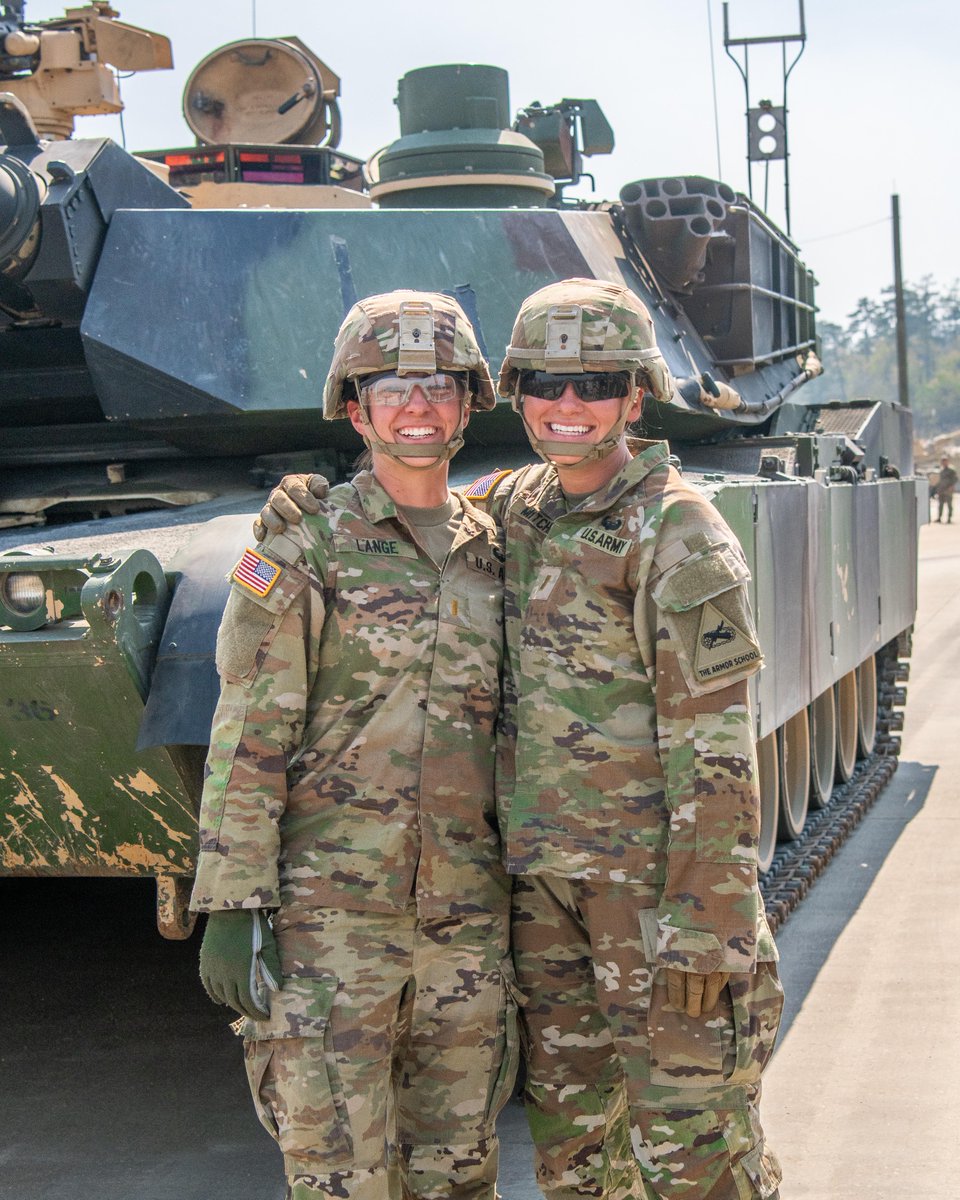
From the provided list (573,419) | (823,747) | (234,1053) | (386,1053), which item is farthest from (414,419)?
(823,747)

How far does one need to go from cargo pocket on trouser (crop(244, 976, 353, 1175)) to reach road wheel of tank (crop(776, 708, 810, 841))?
15.5ft

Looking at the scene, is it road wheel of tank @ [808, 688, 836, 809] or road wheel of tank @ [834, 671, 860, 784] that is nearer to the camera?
road wheel of tank @ [808, 688, 836, 809]

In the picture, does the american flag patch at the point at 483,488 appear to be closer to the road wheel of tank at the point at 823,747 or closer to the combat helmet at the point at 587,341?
the combat helmet at the point at 587,341

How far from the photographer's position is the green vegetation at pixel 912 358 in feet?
285

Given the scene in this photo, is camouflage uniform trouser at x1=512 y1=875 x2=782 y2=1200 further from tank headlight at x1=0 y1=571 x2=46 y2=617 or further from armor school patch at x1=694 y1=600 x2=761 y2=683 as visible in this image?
tank headlight at x1=0 y1=571 x2=46 y2=617

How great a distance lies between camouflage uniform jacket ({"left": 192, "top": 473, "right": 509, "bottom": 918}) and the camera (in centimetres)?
303

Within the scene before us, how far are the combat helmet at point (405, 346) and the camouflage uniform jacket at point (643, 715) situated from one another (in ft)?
1.13

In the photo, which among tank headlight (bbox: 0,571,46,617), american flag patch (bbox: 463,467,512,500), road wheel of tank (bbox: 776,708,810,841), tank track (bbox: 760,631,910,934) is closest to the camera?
american flag patch (bbox: 463,467,512,500)

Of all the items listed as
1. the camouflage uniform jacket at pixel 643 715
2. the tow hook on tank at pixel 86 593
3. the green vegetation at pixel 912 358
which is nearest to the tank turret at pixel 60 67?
the tow hook on tank at pixel 86 593

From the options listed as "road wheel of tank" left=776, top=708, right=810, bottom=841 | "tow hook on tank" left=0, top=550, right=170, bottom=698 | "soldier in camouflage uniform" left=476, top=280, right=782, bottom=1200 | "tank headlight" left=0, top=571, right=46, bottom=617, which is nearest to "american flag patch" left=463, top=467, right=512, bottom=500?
"soldier in camouflage uniform" left=476, top=280, right=782, bottom=1200

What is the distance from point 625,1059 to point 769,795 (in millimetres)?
4121

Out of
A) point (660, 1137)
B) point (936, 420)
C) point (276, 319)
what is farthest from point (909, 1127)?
point (936, 420)

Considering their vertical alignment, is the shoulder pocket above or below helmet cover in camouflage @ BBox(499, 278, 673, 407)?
below

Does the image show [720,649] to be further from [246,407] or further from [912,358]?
[912,358]
